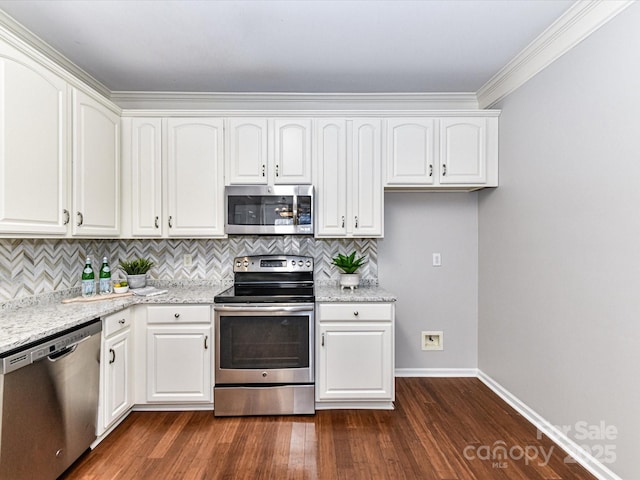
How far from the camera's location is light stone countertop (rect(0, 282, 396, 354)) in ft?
5.19

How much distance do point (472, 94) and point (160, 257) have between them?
313 cm

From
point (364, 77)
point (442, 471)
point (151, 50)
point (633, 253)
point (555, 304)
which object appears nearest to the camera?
point (633, 253)

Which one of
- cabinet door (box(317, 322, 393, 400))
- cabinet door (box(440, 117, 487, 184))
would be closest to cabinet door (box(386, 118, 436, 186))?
cabinet door (box(440, 117, 487, 184))

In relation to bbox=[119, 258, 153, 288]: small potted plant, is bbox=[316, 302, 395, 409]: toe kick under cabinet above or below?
below

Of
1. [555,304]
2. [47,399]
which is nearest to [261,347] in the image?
[47,399]

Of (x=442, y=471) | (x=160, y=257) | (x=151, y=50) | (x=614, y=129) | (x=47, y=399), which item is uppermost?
(x=151, y=50)

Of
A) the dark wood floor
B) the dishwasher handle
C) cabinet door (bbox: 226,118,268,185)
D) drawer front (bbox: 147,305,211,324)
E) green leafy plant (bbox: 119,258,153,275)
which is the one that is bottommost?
Result: the dark wood floor

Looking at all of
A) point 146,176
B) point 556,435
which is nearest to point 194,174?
point 146,176

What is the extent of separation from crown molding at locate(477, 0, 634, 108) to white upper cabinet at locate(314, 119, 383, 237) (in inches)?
39.2

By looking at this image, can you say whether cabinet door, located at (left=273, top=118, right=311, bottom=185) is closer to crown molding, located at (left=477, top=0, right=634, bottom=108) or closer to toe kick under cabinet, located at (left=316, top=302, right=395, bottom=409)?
toe kick under cabinet, located at (left=316, top=302, right=395, bottom=409)

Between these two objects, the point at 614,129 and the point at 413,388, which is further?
the point at 413,388

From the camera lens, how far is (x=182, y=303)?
2.41 metres

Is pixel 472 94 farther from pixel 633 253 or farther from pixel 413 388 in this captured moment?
pixel 413 388

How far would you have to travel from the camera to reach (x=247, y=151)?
8.79 feet
